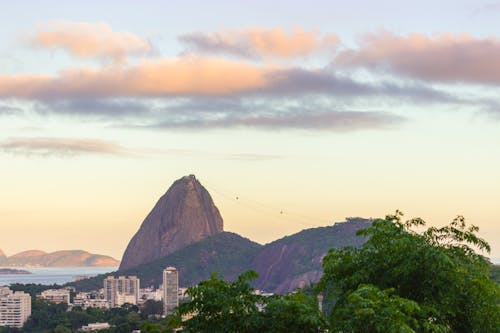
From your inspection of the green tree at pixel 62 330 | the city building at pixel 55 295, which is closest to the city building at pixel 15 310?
the city building at pixel 55 295

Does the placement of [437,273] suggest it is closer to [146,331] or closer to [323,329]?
[323,329]

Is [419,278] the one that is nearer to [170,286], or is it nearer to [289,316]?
[289,316]

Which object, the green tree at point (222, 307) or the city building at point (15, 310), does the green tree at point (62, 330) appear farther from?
the green tree at point (222, 307)

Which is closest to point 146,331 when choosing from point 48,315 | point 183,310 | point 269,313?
point 183,310

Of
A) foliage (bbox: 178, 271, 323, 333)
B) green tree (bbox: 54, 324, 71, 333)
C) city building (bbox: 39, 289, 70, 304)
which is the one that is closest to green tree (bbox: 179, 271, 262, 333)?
foliage (bbox: 178, 271, 323, 333)

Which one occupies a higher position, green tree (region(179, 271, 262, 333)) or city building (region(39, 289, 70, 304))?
green tree (region(179, 271, 262, 333))

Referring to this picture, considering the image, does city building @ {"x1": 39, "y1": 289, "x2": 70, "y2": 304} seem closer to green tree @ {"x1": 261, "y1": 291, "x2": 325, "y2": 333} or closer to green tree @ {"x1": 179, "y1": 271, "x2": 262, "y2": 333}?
green tree @ {"x1": 179, "y1": 271, "x2": 262, "y2": 333}
